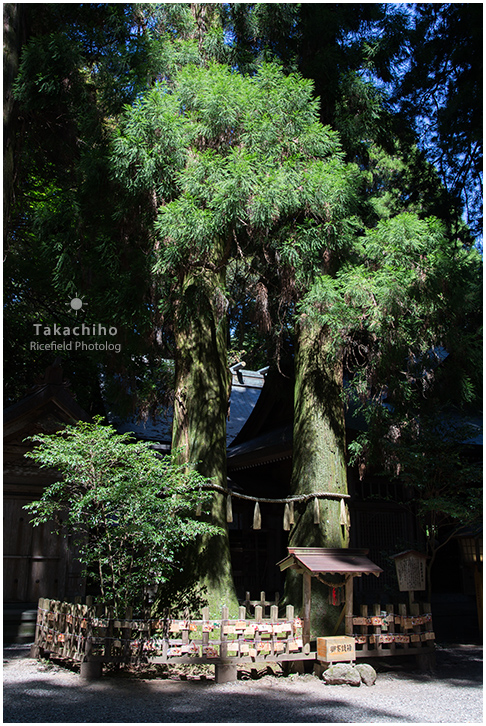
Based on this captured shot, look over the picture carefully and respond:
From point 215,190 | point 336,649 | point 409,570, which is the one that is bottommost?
point 336,649

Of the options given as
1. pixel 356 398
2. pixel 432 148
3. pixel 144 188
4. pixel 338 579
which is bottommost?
pixel 338 579

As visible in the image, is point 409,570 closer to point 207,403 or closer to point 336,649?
point 336,649

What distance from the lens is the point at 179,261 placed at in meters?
7.18

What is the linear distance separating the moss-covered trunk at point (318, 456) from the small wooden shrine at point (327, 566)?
65 centimetres

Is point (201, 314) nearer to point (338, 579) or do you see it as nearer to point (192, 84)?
point (192, 84)

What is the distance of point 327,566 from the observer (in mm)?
6242

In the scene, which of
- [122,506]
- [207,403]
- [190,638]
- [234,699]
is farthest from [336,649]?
[207,403]

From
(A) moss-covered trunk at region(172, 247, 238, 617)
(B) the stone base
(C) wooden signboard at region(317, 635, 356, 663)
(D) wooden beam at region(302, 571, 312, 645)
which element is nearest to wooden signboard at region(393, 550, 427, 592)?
(C) wooden signboard at region(317, 635, 356, 663)

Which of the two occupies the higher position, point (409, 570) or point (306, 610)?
point (409, 570)

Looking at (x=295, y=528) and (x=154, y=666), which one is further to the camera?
(x=295, y=528)

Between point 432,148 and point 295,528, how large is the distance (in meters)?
7.44

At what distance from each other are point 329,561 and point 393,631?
133 cm

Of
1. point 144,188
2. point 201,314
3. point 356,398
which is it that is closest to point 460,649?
point 356,398

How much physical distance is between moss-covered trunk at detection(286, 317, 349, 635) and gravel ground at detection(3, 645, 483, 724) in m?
1.28
